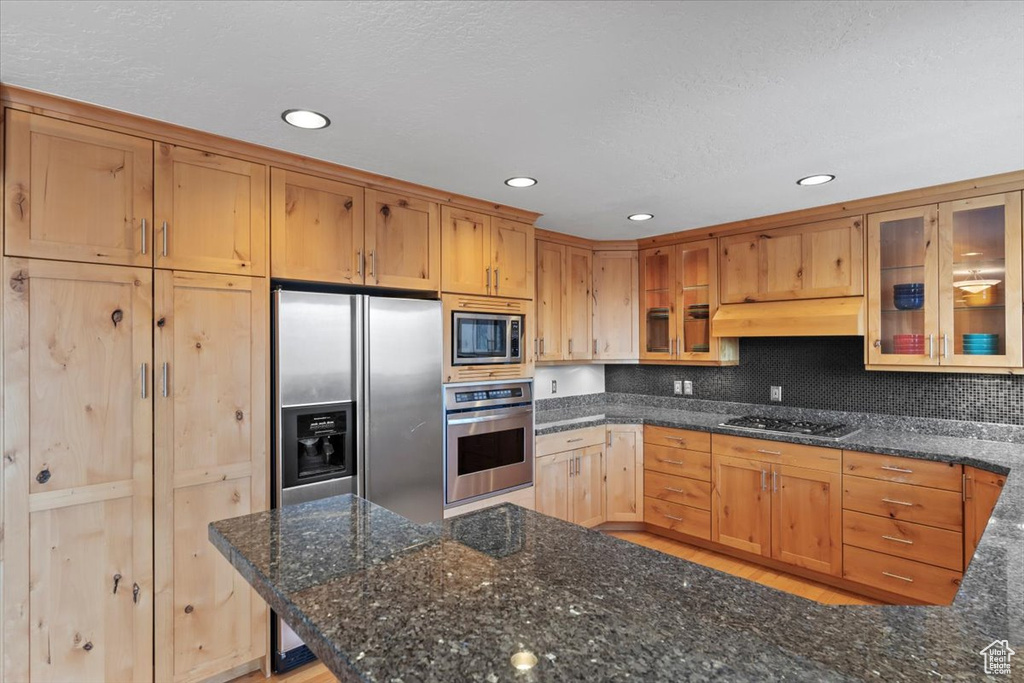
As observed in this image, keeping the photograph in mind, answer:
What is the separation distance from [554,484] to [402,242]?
197 cm

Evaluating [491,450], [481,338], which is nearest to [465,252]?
[481,338]

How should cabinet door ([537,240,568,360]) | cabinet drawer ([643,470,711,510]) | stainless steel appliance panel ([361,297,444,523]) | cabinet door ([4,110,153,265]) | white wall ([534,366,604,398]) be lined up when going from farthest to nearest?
white wall ([534,366,604,398]) → cabinet door ([537,240,568,360]) → cabinet drawer ([643,470,711,510]) → stainless steel appliance panel ([361,297,444,523]) → cabinet door ([4,110,153,265])

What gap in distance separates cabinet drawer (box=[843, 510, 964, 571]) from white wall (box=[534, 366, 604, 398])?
2.18 meters

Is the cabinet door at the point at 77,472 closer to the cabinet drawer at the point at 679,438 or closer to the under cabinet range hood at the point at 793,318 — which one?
the cabinet drawer at the point at 679,438

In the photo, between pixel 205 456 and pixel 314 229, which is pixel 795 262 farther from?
pixel 205 456

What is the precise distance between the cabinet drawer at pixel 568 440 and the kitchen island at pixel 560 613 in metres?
2.28

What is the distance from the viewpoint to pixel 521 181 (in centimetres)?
278

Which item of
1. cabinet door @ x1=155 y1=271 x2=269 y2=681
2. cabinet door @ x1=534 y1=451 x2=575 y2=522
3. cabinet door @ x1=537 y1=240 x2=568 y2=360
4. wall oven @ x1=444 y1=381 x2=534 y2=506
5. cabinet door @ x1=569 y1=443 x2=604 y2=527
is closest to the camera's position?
cabinet door @ x1=155 y1=271 x2=269 y2=681

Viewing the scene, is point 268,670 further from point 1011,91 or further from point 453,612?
point 1011,91

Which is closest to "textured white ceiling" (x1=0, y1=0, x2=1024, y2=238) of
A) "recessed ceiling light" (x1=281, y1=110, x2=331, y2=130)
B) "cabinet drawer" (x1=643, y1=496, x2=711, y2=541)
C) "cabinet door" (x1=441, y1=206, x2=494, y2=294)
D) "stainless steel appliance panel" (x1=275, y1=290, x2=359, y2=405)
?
"recessed ceiling light" (x1=281, y1=110, x2=331, y2=130)

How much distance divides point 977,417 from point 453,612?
11.8ft

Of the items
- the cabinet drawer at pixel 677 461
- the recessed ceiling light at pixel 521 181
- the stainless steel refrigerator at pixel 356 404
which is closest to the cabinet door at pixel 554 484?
the cabinet drawer at pixel 677 461

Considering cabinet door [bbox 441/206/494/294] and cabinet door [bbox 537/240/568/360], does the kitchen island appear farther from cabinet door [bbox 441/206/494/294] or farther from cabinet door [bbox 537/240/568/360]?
cabinet door [bbox 537/240/568/360]

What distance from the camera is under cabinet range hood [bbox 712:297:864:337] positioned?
321cm
